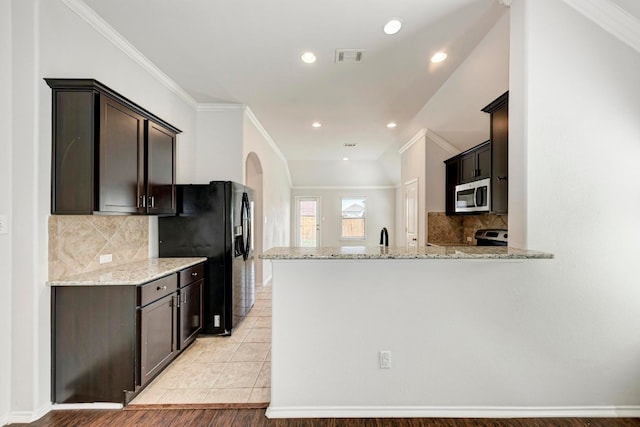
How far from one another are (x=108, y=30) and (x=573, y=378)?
14.2 ft

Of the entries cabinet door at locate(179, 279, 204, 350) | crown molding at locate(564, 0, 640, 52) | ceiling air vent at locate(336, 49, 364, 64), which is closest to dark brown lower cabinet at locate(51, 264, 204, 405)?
cabinet door at locate(179, 279, 204, 350)

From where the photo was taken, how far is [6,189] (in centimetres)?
190

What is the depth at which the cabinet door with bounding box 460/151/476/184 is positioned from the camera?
387cm

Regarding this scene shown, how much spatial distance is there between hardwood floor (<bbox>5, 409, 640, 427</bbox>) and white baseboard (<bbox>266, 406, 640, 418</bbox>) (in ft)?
0.08

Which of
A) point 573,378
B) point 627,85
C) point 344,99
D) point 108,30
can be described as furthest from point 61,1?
point 573,378

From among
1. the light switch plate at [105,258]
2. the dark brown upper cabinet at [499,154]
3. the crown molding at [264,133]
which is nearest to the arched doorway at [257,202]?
the crown molding at [264,133]

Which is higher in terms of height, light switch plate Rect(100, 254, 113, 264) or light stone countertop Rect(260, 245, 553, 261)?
light stone countertop Rect(260, 245, 553, 261)

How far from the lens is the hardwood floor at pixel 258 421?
1948 mm

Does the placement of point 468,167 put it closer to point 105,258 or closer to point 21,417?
point 105,258

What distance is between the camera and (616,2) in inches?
75.0

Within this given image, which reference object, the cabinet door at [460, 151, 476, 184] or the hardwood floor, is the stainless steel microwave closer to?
the cabinet door at [460, 151, 476, 184]

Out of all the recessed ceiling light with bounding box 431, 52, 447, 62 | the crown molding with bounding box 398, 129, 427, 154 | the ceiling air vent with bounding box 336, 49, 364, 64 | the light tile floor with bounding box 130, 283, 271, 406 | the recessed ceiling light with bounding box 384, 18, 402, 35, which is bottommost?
the light tile floor with bounding box 130, 283, 271, 406

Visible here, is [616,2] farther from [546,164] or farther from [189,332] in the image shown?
[189,332]

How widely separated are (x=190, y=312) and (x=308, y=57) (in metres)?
2.75
